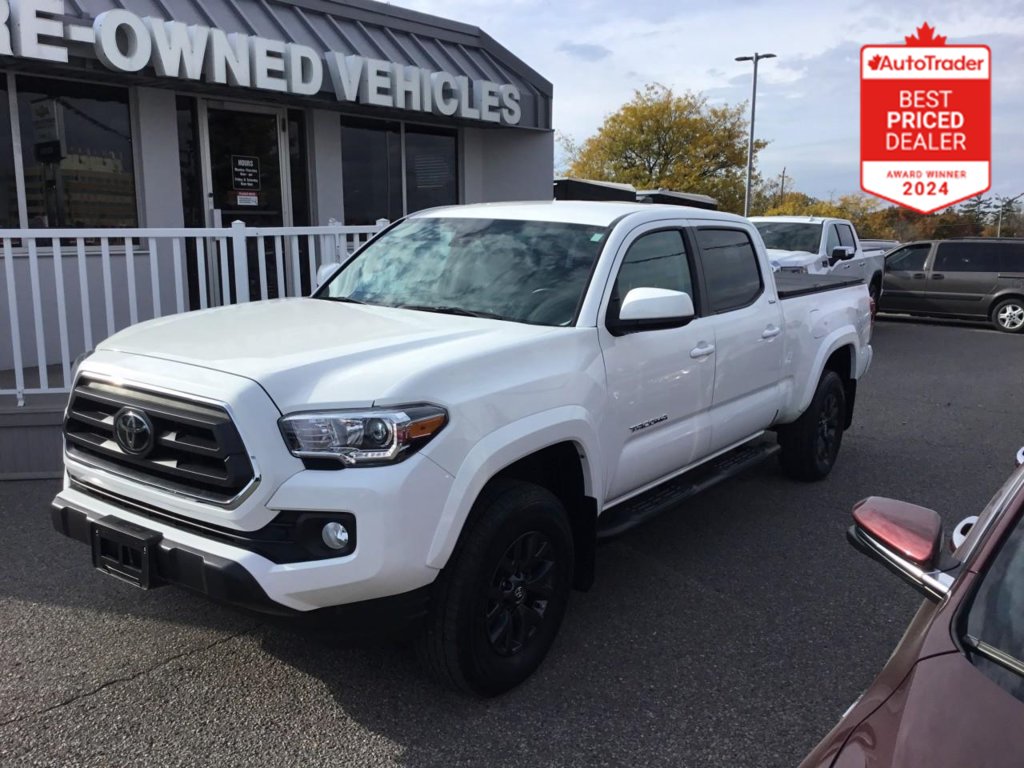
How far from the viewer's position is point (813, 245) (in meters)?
14.0

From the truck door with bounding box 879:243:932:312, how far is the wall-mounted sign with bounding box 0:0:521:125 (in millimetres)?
9670

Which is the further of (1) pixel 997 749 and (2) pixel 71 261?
(2) pixel 71 261

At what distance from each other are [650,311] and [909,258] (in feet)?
50.5

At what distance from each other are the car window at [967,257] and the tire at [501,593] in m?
15.6

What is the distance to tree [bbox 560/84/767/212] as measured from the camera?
34.0 metres

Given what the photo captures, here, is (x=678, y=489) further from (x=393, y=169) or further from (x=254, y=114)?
(x=393, y=169)

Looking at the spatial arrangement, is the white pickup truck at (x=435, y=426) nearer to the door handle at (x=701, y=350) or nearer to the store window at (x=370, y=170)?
the door handle at (x=701, y=350)

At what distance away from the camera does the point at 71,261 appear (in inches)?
332

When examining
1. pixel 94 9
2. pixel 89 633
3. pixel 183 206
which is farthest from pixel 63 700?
pixel 183 206

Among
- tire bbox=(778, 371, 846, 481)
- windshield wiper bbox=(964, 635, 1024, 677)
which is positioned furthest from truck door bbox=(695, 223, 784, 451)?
windshield wiper bbox=(964, 635, 1024, 677)

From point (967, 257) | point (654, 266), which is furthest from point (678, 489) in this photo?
point (967, 257)

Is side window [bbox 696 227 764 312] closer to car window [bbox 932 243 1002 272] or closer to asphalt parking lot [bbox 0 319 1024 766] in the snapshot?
asphalt parking lot [bbox 0 319 1024 766]

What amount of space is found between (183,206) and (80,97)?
146 centimetres

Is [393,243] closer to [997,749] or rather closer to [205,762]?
[205,762]
